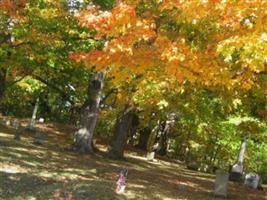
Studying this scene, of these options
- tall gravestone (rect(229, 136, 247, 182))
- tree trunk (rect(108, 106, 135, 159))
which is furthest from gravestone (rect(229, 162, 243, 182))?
tree trunk (rect(108, 106, 135, 159))

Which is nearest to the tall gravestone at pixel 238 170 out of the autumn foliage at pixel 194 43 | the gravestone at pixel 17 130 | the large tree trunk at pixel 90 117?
the large tree trunk at pixel 90 117

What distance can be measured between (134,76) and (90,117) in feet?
35.3

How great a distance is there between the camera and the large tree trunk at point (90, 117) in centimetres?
2875

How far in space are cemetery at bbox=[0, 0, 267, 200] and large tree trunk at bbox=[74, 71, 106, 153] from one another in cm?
6

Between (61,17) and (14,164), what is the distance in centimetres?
1007

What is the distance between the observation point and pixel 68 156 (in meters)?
25.8

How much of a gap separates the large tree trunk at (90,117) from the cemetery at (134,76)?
6cm

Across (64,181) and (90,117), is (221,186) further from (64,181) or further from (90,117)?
(90,117)

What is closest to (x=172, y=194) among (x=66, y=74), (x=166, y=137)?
(x=66, y=74)

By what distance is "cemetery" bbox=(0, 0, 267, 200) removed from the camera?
12.7 metres

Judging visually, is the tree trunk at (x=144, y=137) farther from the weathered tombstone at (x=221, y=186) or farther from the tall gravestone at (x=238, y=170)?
the weathered tombstone at (x=221, y=186)

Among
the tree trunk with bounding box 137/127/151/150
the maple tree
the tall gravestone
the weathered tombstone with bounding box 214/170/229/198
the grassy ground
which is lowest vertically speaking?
the grassy ground

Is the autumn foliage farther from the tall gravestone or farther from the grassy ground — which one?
the tall gravestone

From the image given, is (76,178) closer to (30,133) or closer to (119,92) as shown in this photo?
(119,92)
